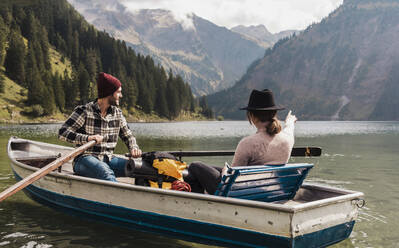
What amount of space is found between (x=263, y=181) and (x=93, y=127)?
4686mm

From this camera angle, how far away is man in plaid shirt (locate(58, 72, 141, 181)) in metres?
8.74

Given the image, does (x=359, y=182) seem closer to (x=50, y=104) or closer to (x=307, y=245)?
(x=307, y=245)

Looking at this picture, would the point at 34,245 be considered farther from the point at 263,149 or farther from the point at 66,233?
the point at 263,149

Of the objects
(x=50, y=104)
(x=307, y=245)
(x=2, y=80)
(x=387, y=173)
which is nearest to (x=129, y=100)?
(x=50, y=104)

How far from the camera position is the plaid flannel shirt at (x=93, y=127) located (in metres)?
8.75

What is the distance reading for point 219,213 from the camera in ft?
21.9

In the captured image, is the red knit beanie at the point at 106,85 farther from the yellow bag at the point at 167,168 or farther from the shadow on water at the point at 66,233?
the shadow on water at the point at 66,233

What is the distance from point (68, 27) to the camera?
175625 mm

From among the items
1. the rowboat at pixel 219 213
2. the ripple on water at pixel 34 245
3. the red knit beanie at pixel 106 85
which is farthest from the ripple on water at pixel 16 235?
the red knit beanie at pixel 106 85

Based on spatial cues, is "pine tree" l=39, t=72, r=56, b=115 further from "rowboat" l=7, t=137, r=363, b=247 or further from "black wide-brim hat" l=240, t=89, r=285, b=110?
"black wide-brim hat" l=240, t=89, r=285, b=110

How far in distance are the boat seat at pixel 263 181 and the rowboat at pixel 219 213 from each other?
0.38m

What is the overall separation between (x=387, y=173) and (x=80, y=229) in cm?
1792

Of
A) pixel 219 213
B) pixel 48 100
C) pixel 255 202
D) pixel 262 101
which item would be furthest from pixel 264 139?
pixel 48 100

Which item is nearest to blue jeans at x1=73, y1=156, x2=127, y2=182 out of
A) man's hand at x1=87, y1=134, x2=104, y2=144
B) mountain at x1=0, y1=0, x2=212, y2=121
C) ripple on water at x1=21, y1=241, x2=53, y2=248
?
man's hand at x1=87, y1=134, x2=104, y2=144
